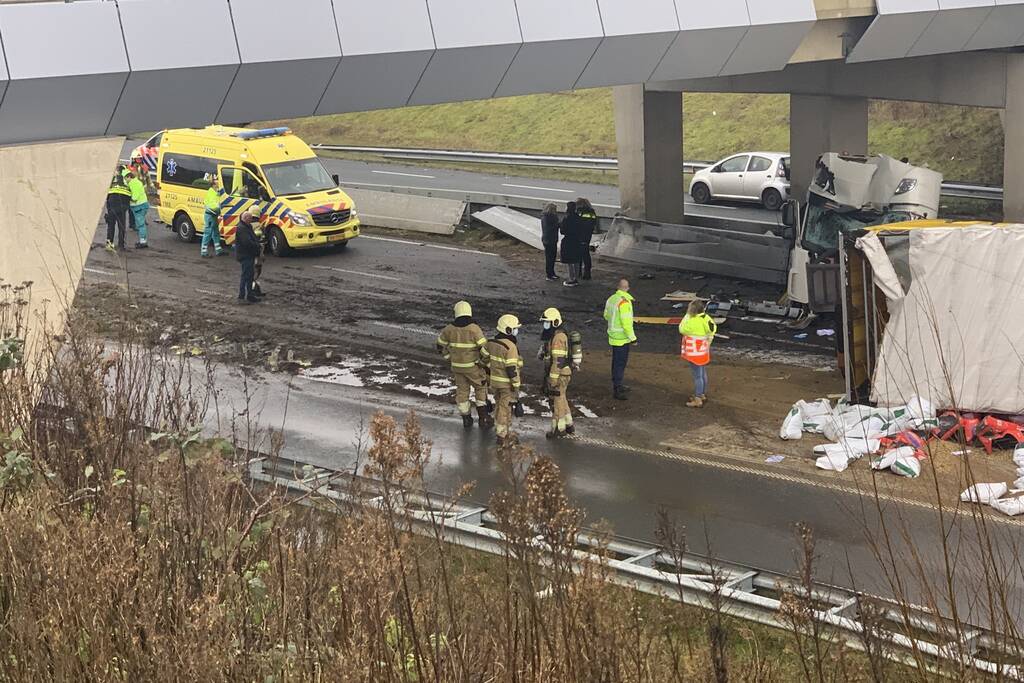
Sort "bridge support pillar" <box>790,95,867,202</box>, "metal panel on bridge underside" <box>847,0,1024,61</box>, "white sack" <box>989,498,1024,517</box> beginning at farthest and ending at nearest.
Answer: "bridge support pillar" <box>790,95,867,202</box> < "metal panel on bridge underside" <box>847,0,1024,61</box> < "white sack" <box>989,498,1024,517</box>

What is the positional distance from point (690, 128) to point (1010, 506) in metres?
30.9

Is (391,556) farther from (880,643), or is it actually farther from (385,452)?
(880,643)

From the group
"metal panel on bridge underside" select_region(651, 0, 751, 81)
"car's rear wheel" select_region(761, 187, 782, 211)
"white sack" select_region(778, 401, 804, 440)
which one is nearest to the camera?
"white sack" select_region(778, 401, 804, 440)

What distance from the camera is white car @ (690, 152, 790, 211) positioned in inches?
1281

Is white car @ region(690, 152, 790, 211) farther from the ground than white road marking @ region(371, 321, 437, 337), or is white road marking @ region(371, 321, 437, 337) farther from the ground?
white car @ region(690, 152, 790, 211)

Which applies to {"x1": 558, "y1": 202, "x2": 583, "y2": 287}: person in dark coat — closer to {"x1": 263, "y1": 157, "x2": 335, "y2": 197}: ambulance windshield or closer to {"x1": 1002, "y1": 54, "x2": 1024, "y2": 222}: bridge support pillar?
{"x1": 263, "y1": 157, "x2": 335, "y2": 197}: ambulance windshield

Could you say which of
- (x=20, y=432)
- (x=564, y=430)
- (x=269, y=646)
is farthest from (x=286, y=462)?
(x=269, y=646)

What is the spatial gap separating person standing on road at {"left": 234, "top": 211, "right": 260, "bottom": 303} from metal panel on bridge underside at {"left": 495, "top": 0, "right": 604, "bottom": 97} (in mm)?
7849

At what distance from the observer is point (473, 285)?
23.8 meters

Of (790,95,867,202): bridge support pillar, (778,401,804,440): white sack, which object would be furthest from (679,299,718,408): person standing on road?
(790,95,867,202): bridge support pillar

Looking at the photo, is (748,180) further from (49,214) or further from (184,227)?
(49,214)

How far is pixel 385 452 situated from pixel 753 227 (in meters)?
22.6

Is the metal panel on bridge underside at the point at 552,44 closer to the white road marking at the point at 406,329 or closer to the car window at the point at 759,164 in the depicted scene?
the white road marking at the point at 406,329

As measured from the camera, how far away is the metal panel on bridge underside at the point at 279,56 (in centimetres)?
1304
